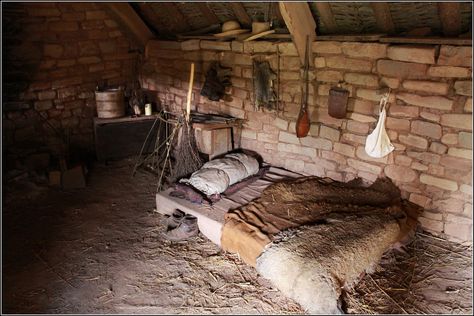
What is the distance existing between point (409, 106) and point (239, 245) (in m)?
2.10

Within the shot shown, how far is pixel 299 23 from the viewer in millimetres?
3805

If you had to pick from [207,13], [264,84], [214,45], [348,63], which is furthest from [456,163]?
[207,13]

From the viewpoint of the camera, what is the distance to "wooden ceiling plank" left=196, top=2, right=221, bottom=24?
15.5 feet

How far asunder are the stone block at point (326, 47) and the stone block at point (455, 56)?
3.22ft

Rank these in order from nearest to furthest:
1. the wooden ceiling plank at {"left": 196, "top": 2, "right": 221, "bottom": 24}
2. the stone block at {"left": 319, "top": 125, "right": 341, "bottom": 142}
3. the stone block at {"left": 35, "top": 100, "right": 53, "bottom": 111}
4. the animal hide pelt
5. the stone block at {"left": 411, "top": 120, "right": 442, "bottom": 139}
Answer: the animal hide pelt
the stone block at {"left": 411, "top": 120, "right": 442, "bottom": 139}
the stone block at {"left": 319, "top": 125, "right": 341, "bottom": 142}
the wooden ceiling plank at {"left": 196, "top": 2, "right": 221, "bottom": 24}
the stone block at {"left": 35, "top": 100, "right": 53, "bottom": 111}

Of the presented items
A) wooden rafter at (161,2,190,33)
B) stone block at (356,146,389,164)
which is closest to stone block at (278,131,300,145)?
Answer: stone block at (356,146,389,164)

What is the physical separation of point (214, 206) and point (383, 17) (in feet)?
8.09

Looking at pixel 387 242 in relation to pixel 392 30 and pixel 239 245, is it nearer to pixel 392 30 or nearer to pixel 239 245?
pixel 239 245

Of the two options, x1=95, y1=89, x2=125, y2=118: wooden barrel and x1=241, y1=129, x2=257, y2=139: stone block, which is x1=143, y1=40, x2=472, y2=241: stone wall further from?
x1=95, y1=89, x2=125, y2=118: wooden barrel

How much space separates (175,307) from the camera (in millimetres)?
2955

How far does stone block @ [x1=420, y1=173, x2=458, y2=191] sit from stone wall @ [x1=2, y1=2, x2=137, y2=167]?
469cm

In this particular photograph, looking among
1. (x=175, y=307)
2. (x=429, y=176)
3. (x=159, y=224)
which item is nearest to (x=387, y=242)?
(x=429, y=176)

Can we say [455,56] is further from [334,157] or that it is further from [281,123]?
[281,123]

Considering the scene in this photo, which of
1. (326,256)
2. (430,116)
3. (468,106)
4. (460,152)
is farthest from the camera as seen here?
(430,116)
